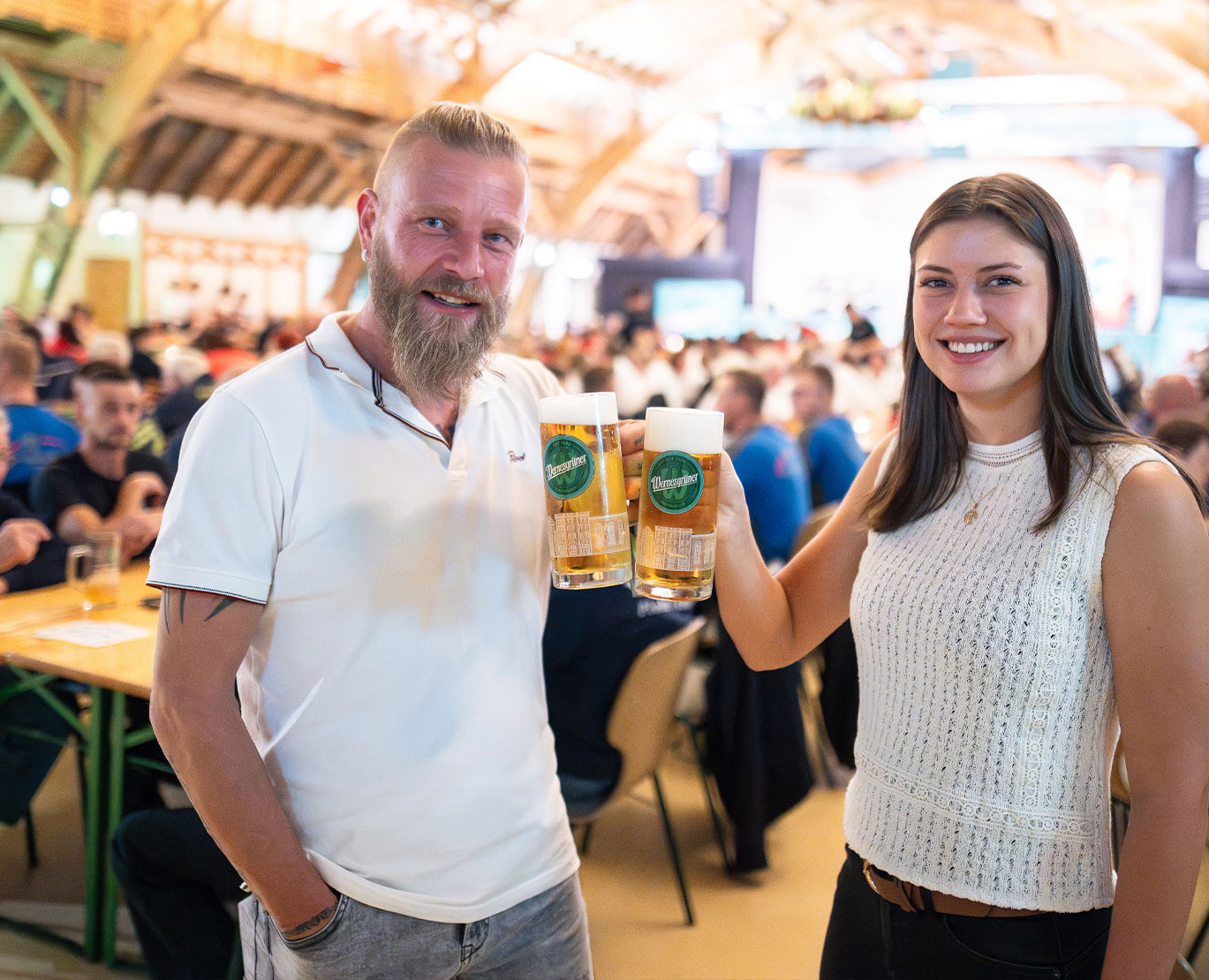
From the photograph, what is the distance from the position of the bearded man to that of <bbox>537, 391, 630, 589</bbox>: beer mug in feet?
0.52

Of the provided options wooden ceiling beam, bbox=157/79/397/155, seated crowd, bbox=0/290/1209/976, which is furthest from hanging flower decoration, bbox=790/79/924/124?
seated crowd, bbox=0/290/1209/976

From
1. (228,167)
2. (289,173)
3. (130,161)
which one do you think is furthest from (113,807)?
(289,173)

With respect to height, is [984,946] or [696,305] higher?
[696,305]

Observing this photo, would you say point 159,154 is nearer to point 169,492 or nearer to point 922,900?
point 169,492

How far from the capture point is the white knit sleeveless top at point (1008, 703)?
1171 mm

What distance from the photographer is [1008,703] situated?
3.91 feet

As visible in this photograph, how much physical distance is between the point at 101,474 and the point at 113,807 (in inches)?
57.4

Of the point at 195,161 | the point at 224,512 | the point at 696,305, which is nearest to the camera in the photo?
the point at 224,512

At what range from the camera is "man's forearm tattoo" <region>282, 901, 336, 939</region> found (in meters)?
1.21

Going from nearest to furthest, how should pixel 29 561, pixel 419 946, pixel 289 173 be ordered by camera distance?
pixel 419 946 < pixel 29 561 < pixel 289 173

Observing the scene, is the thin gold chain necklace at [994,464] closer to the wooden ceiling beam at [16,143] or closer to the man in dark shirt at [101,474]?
the man in dark shirt at [101,474]

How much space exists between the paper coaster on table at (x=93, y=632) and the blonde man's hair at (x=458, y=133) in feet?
5.46

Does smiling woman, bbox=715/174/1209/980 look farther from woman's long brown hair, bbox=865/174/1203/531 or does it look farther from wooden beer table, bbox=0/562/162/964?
wooden beer table, bbox=0/562/162/964

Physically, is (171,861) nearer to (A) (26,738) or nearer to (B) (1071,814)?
(A) (26,738)
